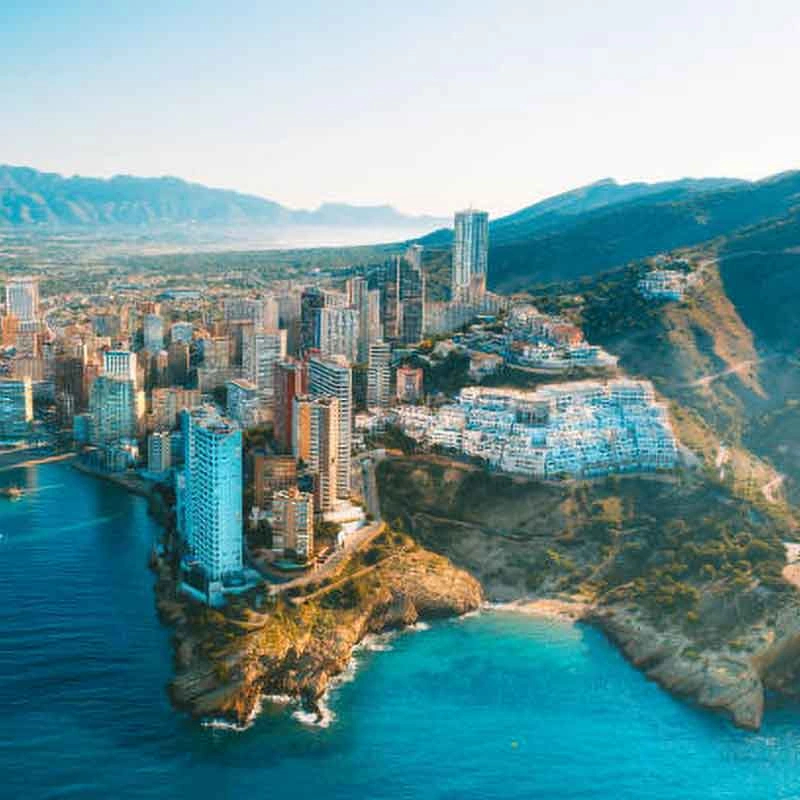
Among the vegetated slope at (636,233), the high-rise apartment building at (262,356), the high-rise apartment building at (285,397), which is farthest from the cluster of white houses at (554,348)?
the vegetated slope at (636,233)

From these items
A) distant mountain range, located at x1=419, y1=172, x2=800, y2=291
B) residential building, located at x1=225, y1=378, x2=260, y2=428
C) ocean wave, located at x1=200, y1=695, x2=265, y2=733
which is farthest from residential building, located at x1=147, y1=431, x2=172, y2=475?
distant mountain range, located at x1=419, y1=172, x2=800, y2=291

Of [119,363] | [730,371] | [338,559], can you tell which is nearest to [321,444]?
[338,559]

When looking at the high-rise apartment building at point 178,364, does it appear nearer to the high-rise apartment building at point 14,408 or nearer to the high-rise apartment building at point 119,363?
the high-rise apartment building at point 119,363

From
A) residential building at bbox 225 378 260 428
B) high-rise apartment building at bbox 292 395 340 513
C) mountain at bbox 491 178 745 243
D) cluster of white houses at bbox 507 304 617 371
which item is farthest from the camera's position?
mountain at bbox 491 178 745 243

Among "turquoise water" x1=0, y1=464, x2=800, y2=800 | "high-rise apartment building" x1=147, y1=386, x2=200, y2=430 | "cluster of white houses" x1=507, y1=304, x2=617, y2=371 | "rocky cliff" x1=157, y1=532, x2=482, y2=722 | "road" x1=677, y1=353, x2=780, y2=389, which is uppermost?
"cluster of white houses" x1=507, y1=304, x2=617, y2=371

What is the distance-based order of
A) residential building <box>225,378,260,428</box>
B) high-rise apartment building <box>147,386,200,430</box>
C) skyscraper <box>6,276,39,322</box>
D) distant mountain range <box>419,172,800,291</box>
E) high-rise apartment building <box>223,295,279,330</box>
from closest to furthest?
residential building <box>225,378,260,428</box> → high-rise apartment building <box>147,386,200,430</box> → high-rise apartment building <box>223,295,279,330</box> → distant mountain range <box>419,172,800,291</box> → skyscraper <box>6,276,39,322</box>

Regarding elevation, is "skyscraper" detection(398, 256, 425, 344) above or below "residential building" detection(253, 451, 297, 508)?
above

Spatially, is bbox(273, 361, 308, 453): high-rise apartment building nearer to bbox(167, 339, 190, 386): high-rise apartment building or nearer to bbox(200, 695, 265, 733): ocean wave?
bbox(200, 695, 265, 733): ocean wave
